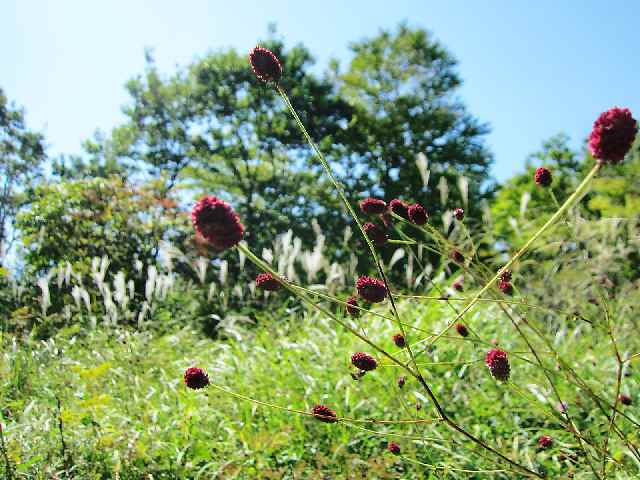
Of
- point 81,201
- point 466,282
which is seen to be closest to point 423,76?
point 81,201

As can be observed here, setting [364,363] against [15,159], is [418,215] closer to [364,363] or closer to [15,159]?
[364,363]

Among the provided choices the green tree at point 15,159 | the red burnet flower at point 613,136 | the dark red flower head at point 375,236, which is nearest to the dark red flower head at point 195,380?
the dark red flower head at point 375,236

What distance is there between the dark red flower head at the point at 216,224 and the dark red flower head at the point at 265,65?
454 mm

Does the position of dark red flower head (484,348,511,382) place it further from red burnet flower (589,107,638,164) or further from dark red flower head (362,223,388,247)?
red burnet flower (589,107,638,164)

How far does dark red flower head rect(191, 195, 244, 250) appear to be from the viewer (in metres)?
0.71

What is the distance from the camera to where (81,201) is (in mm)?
9805

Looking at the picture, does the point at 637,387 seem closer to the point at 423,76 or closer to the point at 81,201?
the point at 81,201

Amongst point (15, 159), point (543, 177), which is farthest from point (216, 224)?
point (15, 159)

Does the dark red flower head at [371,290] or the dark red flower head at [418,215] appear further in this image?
the dark red flower head at [418,215]

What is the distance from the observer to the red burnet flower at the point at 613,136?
69cm

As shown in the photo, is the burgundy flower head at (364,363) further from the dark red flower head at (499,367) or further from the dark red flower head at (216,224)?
the dark red flower head at (216,224)

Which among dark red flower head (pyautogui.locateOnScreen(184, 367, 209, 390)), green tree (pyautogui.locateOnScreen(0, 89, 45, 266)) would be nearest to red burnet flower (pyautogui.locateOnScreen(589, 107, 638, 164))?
dark red flower head (pyautogui.locateOnScreen(184, 367, 209, 390))

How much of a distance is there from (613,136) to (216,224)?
54 cm

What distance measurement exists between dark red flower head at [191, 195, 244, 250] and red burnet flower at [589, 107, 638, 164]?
484 mm
